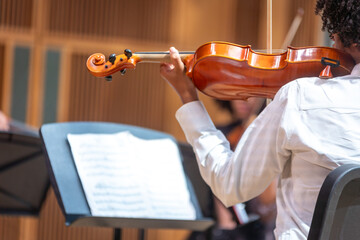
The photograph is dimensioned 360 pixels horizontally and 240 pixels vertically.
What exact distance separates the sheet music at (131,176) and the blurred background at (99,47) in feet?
6.12

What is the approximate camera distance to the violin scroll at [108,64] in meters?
1.52

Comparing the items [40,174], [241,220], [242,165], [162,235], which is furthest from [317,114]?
[162,235]

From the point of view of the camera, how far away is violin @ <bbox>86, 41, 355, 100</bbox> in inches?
52.2

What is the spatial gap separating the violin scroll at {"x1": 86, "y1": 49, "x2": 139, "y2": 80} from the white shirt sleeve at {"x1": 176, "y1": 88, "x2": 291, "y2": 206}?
364 millimetres

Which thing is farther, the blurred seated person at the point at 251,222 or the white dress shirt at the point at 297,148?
the blurred seated person at the point at 251,222

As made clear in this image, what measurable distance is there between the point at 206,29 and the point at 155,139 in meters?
2.61

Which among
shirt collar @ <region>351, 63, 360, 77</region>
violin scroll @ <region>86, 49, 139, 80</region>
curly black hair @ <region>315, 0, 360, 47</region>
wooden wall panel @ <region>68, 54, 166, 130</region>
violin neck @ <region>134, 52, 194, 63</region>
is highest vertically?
curly black hair @ <region>315, 0, 360, 47</region>

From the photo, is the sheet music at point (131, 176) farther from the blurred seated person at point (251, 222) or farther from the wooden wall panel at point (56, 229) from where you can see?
the wooden wall panel at point (56, 229)

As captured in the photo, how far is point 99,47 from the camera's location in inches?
172

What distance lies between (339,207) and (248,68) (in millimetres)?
514

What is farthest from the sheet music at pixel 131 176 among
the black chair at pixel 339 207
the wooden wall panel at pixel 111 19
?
the wooden wall panel at pixel 111 19

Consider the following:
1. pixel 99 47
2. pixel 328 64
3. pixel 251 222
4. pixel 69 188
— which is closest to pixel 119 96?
pixel 99 47

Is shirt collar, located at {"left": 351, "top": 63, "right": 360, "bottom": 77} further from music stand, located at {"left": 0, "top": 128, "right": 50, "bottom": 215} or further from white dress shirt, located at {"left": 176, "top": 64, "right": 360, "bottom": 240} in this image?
music stand, located at {"left": 0, "top": 128, "right": 50, "bottom": 215}

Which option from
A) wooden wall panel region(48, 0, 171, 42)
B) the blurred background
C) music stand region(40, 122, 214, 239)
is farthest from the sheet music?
wooden wall panel region(48, 0, 171, 42)
